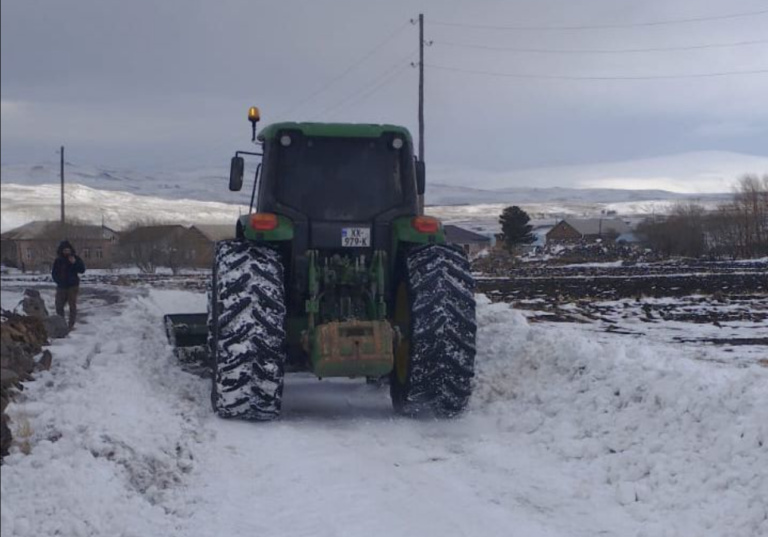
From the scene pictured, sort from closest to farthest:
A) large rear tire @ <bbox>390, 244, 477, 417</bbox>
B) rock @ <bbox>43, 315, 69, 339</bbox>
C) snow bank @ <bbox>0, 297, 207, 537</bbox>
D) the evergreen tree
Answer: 1. snow bank @ <bbox>0, 297, 207, 537</bbox>
2. large rear tire @ <bbox>390, 244, 477, 417</bbox>
3. rock @ <bbox>43, 315, 69, 339</bbox>
4. the evergreen tree

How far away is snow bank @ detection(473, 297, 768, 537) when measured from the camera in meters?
6.12

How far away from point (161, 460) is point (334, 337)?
242cm

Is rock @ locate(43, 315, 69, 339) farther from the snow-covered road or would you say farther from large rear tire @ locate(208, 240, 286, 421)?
large rear tire @ locate(208, 240, 286, 421)

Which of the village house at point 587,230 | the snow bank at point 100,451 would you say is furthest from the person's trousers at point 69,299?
the village house at point 587,230

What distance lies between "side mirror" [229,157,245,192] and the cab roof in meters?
0.51

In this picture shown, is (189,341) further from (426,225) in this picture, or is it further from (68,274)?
(426,225)

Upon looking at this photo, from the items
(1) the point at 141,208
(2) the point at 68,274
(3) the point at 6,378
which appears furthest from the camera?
(1) the point at 141,208

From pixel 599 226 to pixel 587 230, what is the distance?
4.80ft

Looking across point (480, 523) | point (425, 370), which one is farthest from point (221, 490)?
point (425, 370)

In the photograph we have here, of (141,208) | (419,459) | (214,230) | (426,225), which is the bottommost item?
(419,459)

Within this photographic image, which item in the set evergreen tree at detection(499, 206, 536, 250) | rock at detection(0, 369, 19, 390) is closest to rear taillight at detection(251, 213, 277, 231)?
rock at detection(0, 369, 19, 390)

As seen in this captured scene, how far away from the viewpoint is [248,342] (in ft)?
28.1

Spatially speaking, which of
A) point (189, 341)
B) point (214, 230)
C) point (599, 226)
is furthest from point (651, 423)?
point (599, 226)

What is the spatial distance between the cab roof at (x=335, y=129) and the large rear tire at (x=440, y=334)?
1549 mm
